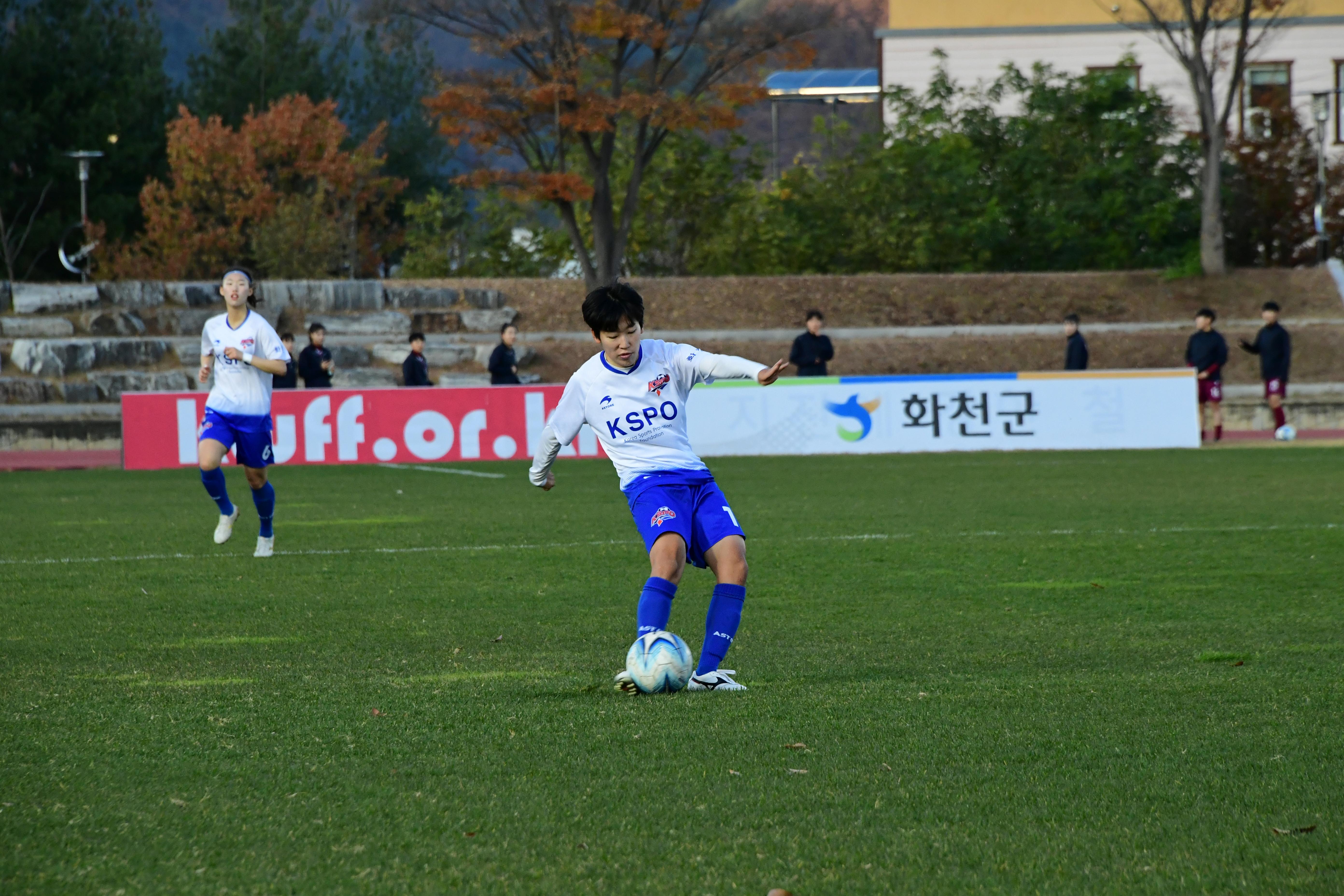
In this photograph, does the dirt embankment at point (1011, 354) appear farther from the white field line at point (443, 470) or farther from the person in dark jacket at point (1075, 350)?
the white field line at point (443, 470)

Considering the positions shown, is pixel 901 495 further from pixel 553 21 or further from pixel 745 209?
pixel 745 209

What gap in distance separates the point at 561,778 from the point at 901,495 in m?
10.2

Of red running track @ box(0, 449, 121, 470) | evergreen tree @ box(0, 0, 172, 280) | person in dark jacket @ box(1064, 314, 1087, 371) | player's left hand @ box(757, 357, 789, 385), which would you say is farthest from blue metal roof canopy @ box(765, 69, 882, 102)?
player's left hand @ box(757, 357, 789, 385)

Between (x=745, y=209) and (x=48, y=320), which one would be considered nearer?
(x=48, y=320)

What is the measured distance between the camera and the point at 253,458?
10539mm

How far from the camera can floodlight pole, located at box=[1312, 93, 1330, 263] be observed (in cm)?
3241

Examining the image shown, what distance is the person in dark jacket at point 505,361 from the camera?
21234 mm

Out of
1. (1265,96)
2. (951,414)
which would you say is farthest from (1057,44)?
(951,414)

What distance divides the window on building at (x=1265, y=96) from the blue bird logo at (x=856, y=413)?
18075 millimetres

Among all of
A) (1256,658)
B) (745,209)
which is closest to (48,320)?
(745,209)

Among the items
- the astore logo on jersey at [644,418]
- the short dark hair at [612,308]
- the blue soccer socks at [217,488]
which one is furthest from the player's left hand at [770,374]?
the blue soccer socks at [217,488]

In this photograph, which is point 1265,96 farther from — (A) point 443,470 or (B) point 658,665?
→ (B) point 658,665

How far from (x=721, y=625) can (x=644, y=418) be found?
2.79 ft

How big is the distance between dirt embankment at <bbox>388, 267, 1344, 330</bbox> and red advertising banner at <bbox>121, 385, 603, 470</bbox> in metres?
11.1
